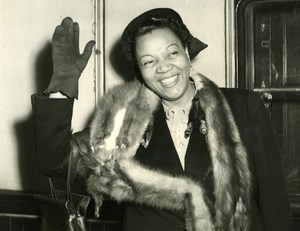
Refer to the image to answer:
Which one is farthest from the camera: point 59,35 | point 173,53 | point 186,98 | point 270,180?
point 186,98

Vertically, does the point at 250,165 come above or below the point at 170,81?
below

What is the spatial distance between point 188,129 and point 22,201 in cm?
168

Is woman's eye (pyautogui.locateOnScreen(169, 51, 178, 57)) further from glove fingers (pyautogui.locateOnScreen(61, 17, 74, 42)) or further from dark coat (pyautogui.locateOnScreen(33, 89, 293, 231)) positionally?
glove fingers (pyautogui.locateOnScreen(61, 17, 74, 42))

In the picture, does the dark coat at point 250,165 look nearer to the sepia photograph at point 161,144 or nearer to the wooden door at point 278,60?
the sepia photograph at point 161,144

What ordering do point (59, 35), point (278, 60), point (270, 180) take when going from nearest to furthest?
point (59, 35) < point (270, 180) < point (278, 60)

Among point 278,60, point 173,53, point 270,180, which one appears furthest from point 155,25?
point 278,60

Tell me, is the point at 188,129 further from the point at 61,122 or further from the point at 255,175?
the point at 61,122

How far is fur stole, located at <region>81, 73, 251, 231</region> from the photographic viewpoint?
197cm

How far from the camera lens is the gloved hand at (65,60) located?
177cm

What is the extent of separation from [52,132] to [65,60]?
0.31 metres

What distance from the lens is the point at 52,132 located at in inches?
72.1

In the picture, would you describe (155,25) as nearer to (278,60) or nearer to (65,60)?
(65,60)

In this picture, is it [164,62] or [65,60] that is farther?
[164,62]

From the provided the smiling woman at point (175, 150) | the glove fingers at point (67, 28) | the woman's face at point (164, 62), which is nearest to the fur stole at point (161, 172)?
the smiling woman at point (175, 150)
